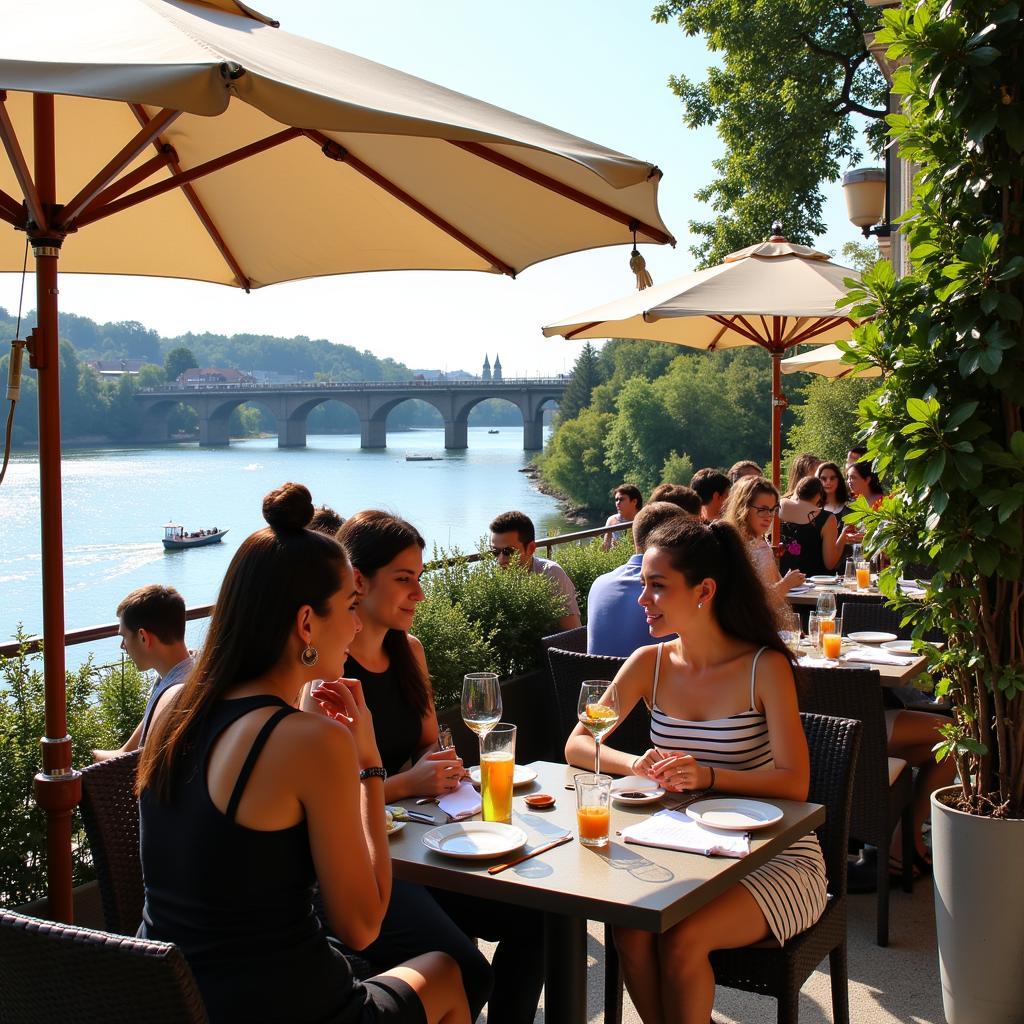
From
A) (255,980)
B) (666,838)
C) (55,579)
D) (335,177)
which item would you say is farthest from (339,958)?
Answer: (335,177)

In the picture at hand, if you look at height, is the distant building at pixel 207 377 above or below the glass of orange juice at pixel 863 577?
above

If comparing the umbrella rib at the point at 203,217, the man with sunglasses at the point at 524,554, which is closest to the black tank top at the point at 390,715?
the umbrella rib at the point at 203,217

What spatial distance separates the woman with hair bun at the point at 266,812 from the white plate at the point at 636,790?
81 centimetres

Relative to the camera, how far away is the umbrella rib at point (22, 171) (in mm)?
2383

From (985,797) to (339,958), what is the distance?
1996 millimetres

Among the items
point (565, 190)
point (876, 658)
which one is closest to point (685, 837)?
point (565, 190)

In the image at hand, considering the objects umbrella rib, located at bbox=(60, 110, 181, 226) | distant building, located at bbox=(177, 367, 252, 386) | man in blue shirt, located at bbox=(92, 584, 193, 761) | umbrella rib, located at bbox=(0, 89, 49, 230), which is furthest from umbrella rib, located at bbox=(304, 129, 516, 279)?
distant building, located at bbox=(177, 367, 252, 386)

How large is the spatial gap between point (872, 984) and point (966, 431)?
1731 mm

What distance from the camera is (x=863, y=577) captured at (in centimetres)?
646

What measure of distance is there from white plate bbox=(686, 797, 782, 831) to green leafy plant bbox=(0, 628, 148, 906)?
1.81 meters

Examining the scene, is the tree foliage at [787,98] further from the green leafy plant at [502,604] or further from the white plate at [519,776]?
the white plate at [519,776]

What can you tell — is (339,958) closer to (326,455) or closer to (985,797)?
(985,797)

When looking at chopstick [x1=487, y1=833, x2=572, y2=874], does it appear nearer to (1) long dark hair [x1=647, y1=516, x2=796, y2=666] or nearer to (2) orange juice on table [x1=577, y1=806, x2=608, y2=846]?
(2) orange juice on table [x1=577, y1=806, x2=608, y2=846]

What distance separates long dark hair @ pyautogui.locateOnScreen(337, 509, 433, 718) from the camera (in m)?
3.08
